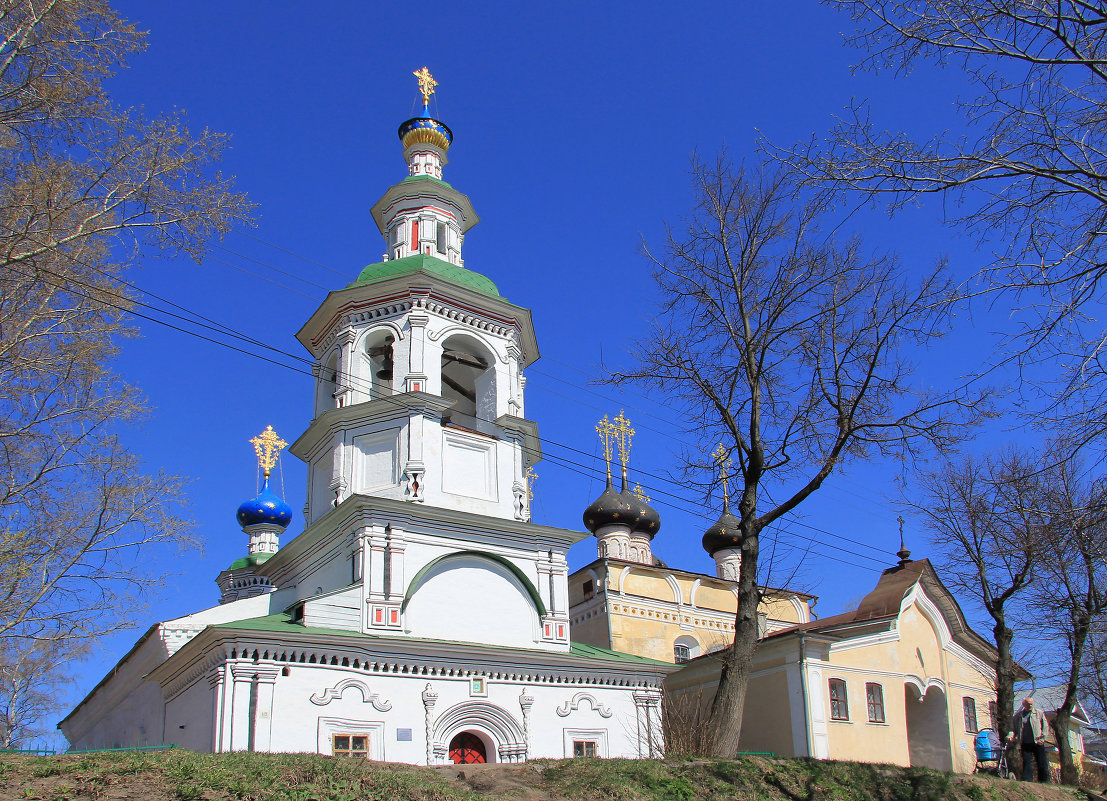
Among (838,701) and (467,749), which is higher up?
(838,701)

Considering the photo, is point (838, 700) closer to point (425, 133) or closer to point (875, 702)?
point (875, 702)

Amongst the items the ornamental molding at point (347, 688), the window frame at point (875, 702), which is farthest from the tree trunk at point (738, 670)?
the window frame at point (875, 702)

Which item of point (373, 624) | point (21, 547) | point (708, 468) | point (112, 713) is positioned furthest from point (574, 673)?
point (112, 713)

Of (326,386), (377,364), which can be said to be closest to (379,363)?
(377,364)

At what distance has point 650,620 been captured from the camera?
24516 mm

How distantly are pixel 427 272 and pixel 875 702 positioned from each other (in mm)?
12012

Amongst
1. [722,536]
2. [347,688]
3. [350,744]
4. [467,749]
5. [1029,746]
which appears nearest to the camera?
[350,744]

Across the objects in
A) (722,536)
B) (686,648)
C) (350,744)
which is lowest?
(350,744)

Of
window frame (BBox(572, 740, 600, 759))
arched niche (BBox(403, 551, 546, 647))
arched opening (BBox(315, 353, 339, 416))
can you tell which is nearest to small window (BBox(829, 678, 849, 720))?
window frame (BBox(572, 740, 600, 759))

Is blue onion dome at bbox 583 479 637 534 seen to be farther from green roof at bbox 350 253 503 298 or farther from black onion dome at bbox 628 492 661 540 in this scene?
green roof at bbox 350 253 503 298

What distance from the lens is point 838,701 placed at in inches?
717

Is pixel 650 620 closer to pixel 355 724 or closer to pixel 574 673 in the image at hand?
pixel 574 673

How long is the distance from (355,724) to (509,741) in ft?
8.57

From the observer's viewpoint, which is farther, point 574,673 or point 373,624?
point 574,673
